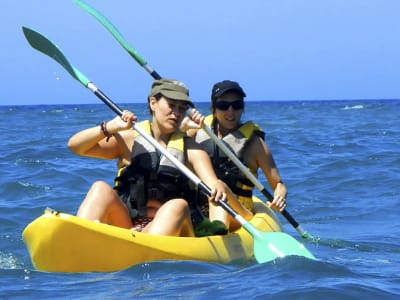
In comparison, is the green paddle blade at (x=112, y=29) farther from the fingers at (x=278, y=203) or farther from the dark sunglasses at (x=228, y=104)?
Result: the fingers at (x=278, y=203)

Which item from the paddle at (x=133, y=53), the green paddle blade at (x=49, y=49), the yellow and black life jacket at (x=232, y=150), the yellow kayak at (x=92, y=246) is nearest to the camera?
the yellow kayak at (x=92, y=246)

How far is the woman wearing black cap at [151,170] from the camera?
5.16 metres

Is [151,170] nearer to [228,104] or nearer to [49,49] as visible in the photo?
[228,104]

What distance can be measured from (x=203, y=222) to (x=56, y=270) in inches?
39.9

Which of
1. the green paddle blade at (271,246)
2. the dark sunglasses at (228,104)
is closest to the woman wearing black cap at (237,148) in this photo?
the dark sunglasses at (228,104)

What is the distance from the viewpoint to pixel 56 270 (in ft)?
16.2

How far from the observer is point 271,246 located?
5.39 m

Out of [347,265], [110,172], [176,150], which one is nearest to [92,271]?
[176,150]

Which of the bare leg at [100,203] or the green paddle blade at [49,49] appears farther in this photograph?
the green paddle blade at [49,49]

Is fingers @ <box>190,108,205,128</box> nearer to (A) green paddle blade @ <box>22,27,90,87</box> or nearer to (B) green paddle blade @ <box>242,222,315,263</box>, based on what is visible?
(B) green paddle blade @ <box>242,222,315,263</box>

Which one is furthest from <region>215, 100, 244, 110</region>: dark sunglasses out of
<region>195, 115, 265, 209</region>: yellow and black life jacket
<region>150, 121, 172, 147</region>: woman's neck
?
<region>150, 121, 172, 147</region>: woman's neck

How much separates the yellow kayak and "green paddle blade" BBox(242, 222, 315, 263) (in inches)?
12.7

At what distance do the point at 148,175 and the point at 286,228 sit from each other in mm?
2584

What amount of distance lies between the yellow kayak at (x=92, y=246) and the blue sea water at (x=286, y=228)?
0.18ft
